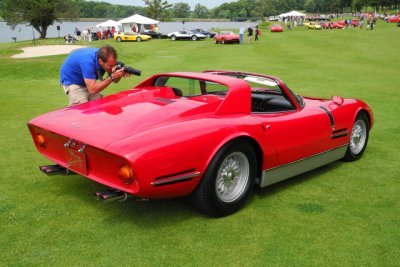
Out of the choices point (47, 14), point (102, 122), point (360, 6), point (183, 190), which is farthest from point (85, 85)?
point (360, 6)

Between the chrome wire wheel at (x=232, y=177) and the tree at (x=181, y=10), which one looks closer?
the chrome wire wheel at (x=232, y=177)

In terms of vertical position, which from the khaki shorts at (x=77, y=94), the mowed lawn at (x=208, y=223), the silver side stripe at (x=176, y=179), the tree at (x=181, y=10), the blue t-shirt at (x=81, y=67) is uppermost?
the tree at (x=181, y=10)

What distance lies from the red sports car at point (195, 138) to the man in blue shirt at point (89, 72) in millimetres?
446

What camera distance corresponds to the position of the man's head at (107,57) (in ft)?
15.4

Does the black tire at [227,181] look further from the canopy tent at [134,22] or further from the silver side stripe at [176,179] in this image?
the canopy tent at [134,22]

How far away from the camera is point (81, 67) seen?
4.92 m

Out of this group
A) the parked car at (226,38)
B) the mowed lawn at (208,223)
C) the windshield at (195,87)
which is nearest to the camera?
the mowed lawn at (208,223)

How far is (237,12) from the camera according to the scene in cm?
17712

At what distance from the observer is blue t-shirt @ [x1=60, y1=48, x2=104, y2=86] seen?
16.0ft

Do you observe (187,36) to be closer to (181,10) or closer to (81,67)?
(81,67)

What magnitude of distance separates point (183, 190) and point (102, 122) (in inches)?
38.5

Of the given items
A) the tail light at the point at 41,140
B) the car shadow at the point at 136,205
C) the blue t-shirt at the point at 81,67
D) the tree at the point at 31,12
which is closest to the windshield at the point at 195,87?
the blue t-shirt at the point at 81,67

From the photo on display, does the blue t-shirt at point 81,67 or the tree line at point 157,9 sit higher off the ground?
the tree line at point 157,9

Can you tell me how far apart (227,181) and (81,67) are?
7.82 feet
